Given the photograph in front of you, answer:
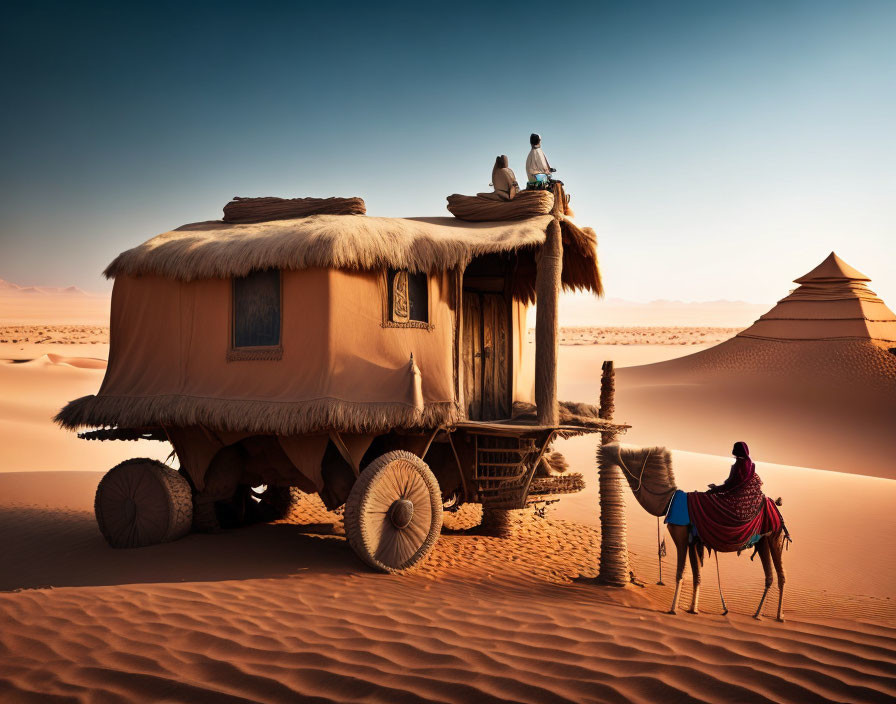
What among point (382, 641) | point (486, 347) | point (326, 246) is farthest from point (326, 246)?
point (382, 641)

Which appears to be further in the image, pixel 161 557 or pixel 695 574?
pixel 161 557

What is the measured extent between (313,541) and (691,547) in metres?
5.54

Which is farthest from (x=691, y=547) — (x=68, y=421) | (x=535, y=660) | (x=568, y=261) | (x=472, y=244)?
(x=68, y=421)

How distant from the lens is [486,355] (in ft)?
39.6

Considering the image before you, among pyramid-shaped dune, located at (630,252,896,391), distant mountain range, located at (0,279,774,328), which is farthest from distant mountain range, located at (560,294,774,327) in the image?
pyramid-shaped dune, located at (630,252,896,391)

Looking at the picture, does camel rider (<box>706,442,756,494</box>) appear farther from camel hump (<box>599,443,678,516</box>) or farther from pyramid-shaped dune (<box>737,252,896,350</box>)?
pyramid-shaped dune (<box>737,252,896,350</box>)

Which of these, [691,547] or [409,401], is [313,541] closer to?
[409,401]

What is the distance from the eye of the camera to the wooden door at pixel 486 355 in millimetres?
11844

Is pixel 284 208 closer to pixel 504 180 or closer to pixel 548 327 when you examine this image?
pixel 504 180

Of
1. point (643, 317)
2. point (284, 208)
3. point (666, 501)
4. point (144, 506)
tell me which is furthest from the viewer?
point (643, 317)

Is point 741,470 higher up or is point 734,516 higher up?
point 741,470

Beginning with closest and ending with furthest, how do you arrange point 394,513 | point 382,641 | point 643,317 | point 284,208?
point 382,641, point 394,513, point 284,208, point 643,317

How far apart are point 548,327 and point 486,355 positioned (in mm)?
2105

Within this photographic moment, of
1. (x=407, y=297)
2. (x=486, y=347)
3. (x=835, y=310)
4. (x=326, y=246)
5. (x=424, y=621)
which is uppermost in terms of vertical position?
(x=835, y=310)
